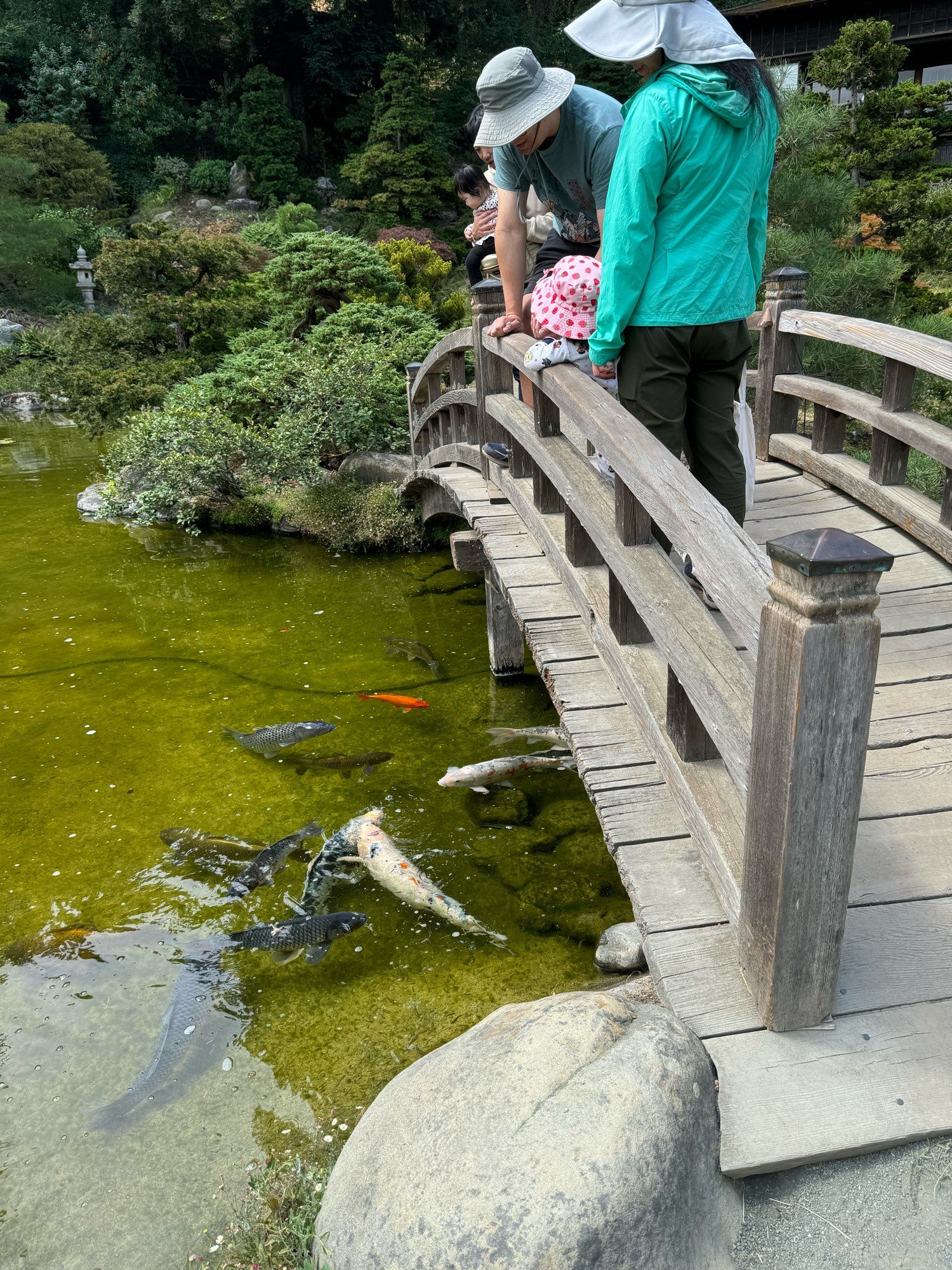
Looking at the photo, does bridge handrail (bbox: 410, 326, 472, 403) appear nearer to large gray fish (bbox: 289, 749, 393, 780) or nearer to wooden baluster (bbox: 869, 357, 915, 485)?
wooden baluster (bbox: 869, 357, 915, 485)

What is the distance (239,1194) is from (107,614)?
17.3ft

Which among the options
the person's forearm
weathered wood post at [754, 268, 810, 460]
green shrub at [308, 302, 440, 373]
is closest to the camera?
Answer: the person's forearm

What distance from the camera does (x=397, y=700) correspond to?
5438 millimetres

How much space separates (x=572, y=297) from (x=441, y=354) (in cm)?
333

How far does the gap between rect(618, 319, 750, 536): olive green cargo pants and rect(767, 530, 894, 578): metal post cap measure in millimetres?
1302

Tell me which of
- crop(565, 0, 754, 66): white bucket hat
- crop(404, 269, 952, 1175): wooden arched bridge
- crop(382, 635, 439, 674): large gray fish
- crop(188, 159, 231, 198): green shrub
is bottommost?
crop(382, 635, 439, 674): large gray fish

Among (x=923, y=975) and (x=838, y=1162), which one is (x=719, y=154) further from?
(x=838, y=1162)

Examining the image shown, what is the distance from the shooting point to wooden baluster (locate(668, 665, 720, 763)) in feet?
7.76

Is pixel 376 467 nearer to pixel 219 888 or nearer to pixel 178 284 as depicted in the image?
pixel 178 284

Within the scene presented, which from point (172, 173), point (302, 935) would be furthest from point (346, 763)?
point (172, 173)

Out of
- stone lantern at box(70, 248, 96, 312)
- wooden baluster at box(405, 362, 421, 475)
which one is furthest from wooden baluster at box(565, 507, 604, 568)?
stone lantern at box(70, 248, 96, 312)

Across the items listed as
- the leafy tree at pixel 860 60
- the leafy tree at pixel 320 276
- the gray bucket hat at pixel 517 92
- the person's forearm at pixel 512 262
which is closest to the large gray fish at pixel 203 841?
the person's forearm at pixel 512 262

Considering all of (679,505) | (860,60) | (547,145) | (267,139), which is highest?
(267,139)

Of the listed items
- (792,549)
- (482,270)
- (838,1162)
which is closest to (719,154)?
(792,549)
